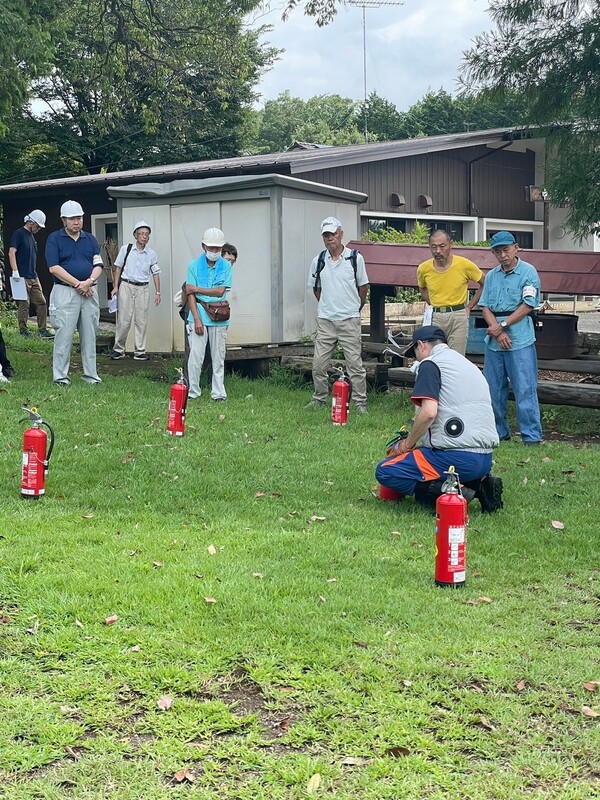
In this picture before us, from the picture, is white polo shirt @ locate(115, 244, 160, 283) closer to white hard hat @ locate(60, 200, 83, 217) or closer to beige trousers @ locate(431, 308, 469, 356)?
white hard hat @ locate(60, 200, 83, 217)

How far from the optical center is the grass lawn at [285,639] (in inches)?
137

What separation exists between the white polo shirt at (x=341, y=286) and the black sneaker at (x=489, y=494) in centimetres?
411

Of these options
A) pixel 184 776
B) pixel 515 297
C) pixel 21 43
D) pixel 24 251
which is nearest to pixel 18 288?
pixel 24 251

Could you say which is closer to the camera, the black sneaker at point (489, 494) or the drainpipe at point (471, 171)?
the black sneaker at point (489, 494)

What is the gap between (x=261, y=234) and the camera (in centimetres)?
1294

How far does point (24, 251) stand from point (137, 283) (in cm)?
293

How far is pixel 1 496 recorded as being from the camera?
6957mm

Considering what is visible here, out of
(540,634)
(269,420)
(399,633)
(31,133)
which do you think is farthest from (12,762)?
(31,133)

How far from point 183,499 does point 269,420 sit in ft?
9.90

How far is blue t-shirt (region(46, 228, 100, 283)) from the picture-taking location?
11.1 metres

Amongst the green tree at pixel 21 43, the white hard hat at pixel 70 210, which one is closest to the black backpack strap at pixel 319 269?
the white hard hat at pixel 70 210

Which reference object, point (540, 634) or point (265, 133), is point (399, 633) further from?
point (265, 133)

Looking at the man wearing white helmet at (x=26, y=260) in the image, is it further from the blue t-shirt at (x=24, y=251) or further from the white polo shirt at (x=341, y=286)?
the white polo shirt at (x=341, y=286)

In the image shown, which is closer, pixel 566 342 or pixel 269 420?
pixel 269 420
